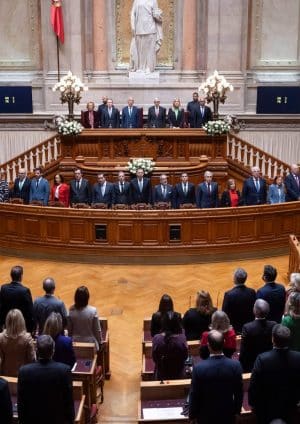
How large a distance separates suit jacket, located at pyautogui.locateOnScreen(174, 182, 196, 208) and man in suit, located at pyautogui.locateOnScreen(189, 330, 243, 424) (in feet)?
26.6

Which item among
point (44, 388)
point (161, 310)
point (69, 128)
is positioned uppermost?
point (69, 128)

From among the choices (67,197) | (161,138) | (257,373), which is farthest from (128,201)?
(257,373)

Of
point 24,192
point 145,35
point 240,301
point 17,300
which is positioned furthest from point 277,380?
point 145,35

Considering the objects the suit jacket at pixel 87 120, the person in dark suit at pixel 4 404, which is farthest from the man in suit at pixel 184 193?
the person in dark suit at pixel 4 404

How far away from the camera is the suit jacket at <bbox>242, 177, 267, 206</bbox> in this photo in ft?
41.2

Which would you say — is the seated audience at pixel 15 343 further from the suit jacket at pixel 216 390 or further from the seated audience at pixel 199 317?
the seated audience at pixel 199 317

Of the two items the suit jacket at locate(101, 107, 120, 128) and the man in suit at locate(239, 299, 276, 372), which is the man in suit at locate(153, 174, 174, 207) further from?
the man in suit at locate(239, 299, 276, 372)

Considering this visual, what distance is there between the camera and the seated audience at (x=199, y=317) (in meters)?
6.29

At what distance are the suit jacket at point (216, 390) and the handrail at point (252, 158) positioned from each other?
11.0 m

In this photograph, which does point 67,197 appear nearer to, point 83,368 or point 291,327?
point 83,368

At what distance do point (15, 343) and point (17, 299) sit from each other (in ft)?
4.33

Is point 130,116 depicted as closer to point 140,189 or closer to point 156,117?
point 156,117

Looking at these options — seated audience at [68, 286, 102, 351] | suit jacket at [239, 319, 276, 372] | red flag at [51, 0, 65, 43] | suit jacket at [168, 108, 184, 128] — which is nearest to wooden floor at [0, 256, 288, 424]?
seated audience at [68, 286, 102, 351]

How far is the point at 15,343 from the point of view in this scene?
213 inches
